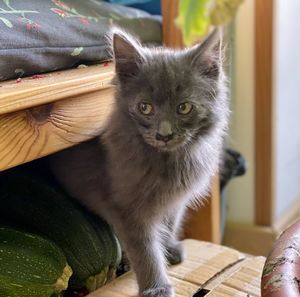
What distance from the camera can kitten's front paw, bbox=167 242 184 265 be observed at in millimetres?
1139

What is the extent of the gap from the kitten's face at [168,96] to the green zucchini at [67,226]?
258 mm

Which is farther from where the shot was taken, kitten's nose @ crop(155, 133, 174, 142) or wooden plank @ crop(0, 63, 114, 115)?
kitten's nose @ crop(155, 133, 174, 142)

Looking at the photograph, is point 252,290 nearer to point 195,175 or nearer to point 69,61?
point 195,175

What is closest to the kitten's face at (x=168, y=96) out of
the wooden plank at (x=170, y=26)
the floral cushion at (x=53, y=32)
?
the floral cushion at (x=53, y=32)

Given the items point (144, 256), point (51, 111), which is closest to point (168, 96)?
point (51, 111)

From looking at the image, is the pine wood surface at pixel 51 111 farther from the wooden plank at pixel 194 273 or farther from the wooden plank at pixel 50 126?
the wooden plank at pixel 194 273

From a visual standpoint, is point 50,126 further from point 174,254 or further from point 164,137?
point 174,254

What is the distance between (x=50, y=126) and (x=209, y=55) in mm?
312

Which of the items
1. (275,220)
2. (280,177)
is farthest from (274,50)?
(275,220)

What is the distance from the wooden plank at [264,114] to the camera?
1.65m

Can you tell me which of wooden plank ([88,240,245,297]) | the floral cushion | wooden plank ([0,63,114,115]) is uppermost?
the floral cushion

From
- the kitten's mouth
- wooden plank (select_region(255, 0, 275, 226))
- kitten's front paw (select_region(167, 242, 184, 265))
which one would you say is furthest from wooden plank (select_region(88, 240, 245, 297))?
wooden plank (select_region(255, 0, 275, 226))

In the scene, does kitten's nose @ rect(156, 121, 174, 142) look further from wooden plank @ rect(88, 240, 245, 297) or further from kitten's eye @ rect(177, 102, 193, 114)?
wooden plank @ rect(88, 240, 245, 297)

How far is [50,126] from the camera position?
90 cm
